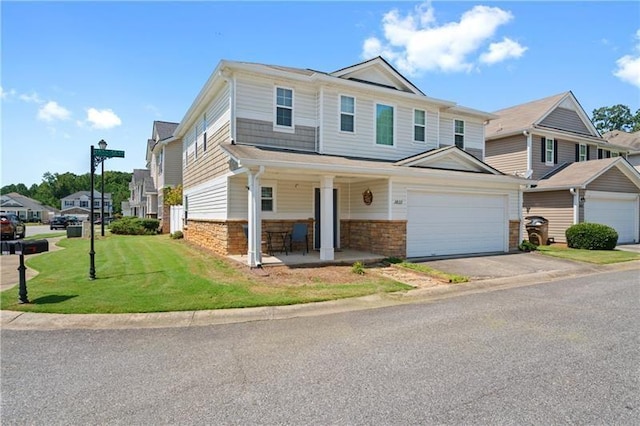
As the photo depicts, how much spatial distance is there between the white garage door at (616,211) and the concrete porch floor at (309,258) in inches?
531

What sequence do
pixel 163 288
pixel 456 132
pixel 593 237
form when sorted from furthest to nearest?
pixel 456 132 < pixel 593 237 < pixel 163 288

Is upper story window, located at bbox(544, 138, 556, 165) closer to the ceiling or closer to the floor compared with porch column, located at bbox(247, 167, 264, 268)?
closer to the ceiling

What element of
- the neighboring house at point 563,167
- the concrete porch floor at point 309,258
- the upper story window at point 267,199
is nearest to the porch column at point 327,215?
the concrete porch floor at point 309,258

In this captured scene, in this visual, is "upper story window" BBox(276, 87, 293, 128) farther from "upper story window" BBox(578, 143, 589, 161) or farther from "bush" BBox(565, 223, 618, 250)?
"upper story window" BBox(578, 143, 589, 161)

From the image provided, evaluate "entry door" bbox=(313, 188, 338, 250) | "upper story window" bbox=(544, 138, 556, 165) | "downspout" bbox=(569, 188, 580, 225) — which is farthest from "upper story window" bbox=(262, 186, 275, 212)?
"upper story window" bbox=(544, 138, 556, 165)

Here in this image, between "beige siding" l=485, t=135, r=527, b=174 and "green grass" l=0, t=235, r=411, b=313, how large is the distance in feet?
50.5

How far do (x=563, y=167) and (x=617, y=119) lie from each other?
2169 inches

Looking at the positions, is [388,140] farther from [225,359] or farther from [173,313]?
[225,359]

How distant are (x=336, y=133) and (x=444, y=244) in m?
5.58

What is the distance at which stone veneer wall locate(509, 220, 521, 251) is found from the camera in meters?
14.5

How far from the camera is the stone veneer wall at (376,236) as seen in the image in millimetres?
11703

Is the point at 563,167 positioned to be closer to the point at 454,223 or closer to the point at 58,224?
the point at 454,223

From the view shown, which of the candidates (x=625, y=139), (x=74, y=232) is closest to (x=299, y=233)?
(x=74, y=232)

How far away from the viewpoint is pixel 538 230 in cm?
1723
